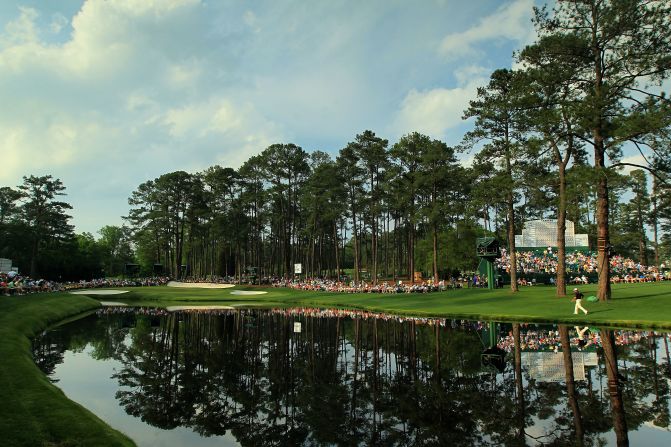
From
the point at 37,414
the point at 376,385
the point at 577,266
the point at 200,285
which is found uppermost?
the point at 577,266

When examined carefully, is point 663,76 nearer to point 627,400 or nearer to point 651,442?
point 627,400

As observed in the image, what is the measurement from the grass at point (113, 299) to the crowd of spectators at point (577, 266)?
1675 cm

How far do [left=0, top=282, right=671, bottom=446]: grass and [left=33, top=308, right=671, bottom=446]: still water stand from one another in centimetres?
95

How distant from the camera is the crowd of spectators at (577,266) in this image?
5125 centimetres

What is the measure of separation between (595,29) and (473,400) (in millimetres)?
25089

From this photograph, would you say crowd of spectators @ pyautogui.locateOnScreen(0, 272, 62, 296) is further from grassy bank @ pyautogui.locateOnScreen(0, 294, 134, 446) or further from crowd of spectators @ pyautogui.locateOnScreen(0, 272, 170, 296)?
grassy bank @ pyautogui.locateOnScreen(0, 294, 134, 446)

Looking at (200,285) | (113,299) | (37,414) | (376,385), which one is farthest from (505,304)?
(200,285)

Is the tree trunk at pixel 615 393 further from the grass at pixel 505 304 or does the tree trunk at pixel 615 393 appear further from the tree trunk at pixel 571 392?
the grass at pixel 505 304

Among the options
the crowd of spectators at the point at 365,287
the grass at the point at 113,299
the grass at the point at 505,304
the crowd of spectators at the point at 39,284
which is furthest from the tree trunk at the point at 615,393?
the crowd of spectators at the point at 39,284

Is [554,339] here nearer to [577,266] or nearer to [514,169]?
[514,169]

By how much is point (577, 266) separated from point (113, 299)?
171 feet

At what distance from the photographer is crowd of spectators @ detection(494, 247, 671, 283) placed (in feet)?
168

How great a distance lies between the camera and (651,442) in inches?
284

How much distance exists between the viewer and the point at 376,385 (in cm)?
1125
